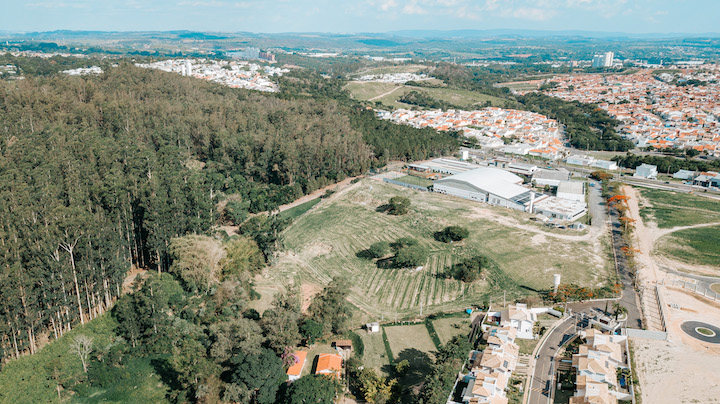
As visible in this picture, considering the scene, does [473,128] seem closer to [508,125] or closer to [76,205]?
[508,125]

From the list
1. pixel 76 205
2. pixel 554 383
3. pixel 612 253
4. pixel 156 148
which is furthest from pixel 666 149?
pixel 76 205

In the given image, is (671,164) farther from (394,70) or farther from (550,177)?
(394,70)

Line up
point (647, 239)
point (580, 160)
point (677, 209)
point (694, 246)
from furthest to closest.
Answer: point (580, 160) → point (677, 209) → point (647, 239) → point (694, 246)

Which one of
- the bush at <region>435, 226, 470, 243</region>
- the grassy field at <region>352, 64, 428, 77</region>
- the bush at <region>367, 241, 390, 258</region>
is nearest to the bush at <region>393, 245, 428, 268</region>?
the bush at <region>367, 241, 390, 258</region>

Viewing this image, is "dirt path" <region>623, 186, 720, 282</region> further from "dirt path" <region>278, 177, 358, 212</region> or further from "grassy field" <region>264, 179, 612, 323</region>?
"dirt path" <region>278, 177, 358, 212</region>

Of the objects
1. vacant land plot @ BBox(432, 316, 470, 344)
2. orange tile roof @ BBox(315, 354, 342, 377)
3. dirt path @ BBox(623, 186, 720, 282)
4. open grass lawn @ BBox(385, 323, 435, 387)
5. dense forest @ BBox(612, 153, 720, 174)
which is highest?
dense forest @ BBox(612, 153, 720, 174)

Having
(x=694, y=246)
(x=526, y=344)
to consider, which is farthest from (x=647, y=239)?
(x=526, y=344)

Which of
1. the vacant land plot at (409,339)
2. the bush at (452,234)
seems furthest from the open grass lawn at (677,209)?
the vacant land plot at (409,339)

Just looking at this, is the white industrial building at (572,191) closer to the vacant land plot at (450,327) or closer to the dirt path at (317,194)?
the dirt path at (317,194)
